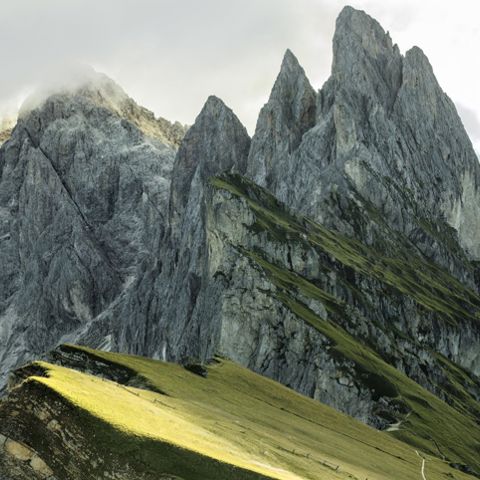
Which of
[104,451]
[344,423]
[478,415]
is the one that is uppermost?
[478,415]

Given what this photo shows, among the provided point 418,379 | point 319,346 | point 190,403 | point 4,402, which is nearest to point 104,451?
point 4,402

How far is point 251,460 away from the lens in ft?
198

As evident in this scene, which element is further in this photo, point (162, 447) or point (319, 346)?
point (319, 346)

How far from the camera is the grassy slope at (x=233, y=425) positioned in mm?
54100

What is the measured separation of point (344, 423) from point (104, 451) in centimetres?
7791

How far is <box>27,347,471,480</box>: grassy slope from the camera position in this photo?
5410cm

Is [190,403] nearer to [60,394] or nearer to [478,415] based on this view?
[60,394]

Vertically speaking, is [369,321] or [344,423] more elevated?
[369,321]

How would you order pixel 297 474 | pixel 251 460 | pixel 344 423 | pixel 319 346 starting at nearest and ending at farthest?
pixel 251 460 → pixel 297 474 → pixel 344 423 → pixel 319 346

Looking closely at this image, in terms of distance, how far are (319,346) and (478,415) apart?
50.5 meters

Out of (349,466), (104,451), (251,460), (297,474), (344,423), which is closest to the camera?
(104,451)

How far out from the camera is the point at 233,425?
79.8m

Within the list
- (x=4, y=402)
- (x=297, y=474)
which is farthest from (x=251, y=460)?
(x=4, y=402)

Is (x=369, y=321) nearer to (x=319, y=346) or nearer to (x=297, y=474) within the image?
(x=319, y=346)
